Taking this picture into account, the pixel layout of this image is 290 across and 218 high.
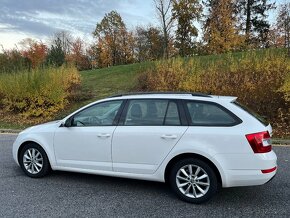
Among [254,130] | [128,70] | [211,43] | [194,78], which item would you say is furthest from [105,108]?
[211,43]

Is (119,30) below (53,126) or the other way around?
the other way around

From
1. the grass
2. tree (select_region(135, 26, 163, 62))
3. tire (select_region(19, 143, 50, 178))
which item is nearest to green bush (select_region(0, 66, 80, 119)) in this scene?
the grass

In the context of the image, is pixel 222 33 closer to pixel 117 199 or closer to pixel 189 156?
pixel 189 156

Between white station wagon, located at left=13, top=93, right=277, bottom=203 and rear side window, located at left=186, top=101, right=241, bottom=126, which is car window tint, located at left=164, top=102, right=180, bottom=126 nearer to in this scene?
white station wagon, located at left=13, top=93, right=277, bottom=203

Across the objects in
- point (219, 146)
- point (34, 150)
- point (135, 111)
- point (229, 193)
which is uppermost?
point (135, 111)

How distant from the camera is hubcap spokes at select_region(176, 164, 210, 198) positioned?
14.5 ft

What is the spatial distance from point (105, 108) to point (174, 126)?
4.20 feet

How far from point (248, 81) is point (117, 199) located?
26.1ft

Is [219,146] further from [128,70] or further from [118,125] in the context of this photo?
[128,70]

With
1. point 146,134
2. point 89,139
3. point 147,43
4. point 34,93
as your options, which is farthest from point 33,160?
point 147,43

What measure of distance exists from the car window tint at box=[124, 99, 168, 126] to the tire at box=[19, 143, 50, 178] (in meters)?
1.75

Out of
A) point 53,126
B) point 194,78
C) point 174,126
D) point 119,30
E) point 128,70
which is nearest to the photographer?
point 174,126

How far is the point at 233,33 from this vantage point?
33406mm

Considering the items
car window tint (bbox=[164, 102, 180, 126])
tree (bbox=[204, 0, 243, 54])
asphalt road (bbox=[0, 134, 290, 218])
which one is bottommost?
asphalt road (bbox=[0, 134, 290, 218])
